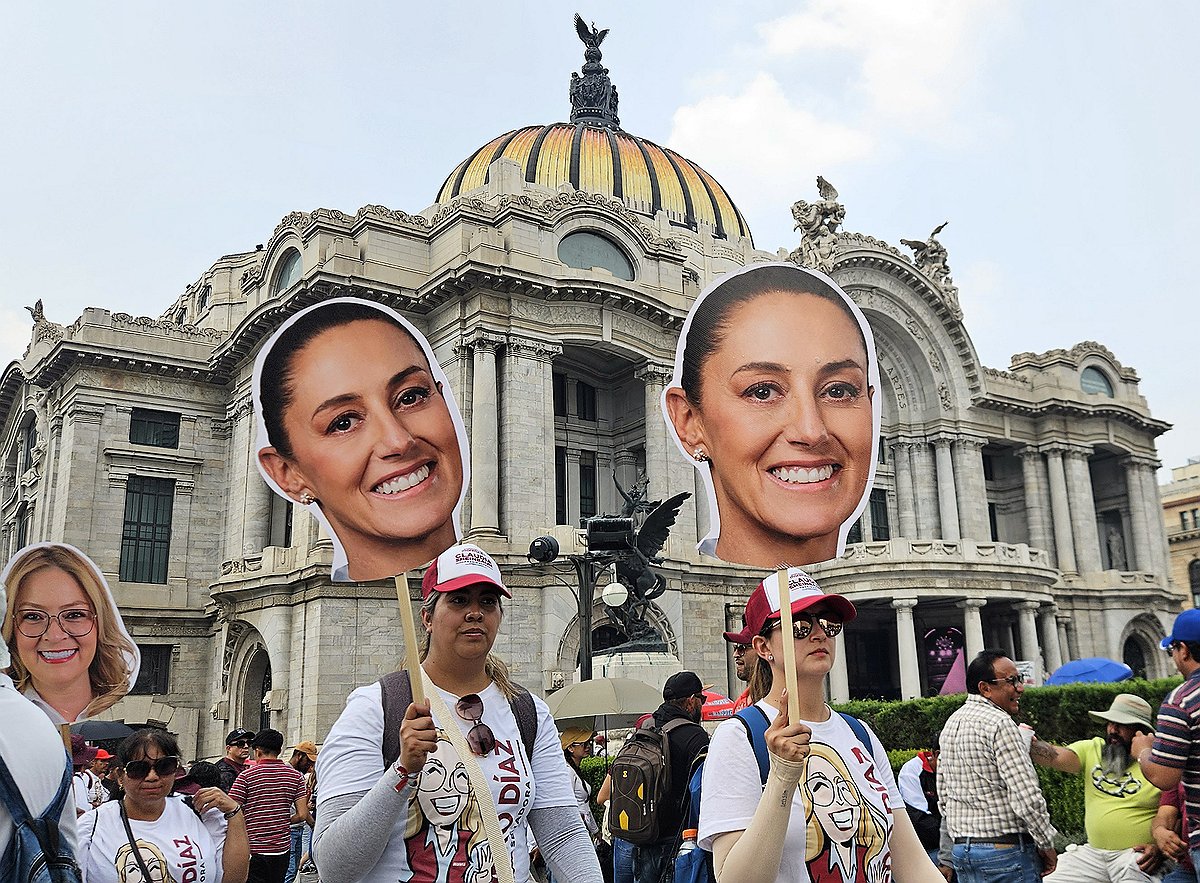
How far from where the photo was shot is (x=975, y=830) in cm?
658

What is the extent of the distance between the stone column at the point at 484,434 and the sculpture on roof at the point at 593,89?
40.2 metres

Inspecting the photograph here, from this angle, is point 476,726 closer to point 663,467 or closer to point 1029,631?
point 663,467

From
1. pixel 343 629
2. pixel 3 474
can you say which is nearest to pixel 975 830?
pixel 343 629

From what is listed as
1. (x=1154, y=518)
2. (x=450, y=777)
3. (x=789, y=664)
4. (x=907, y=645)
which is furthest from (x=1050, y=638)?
(x=450, y=777)

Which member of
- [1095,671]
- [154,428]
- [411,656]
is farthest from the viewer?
[154,428]

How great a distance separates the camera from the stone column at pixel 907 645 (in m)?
34.3

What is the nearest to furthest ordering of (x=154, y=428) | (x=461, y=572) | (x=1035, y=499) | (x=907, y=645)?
(x=461, y=572), (x=907, y=645), (x=154, y=428), (x=1035, y=499)

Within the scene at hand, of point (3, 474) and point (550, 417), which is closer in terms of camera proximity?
point (550, 417)

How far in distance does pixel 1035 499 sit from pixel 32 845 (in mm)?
47436

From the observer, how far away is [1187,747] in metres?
5.91

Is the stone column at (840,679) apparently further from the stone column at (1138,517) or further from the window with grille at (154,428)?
the window with grille at (154,428)

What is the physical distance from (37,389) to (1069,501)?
42.8 m

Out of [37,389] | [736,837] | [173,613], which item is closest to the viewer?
[736,837]

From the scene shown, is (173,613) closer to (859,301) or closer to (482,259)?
(482,259)
